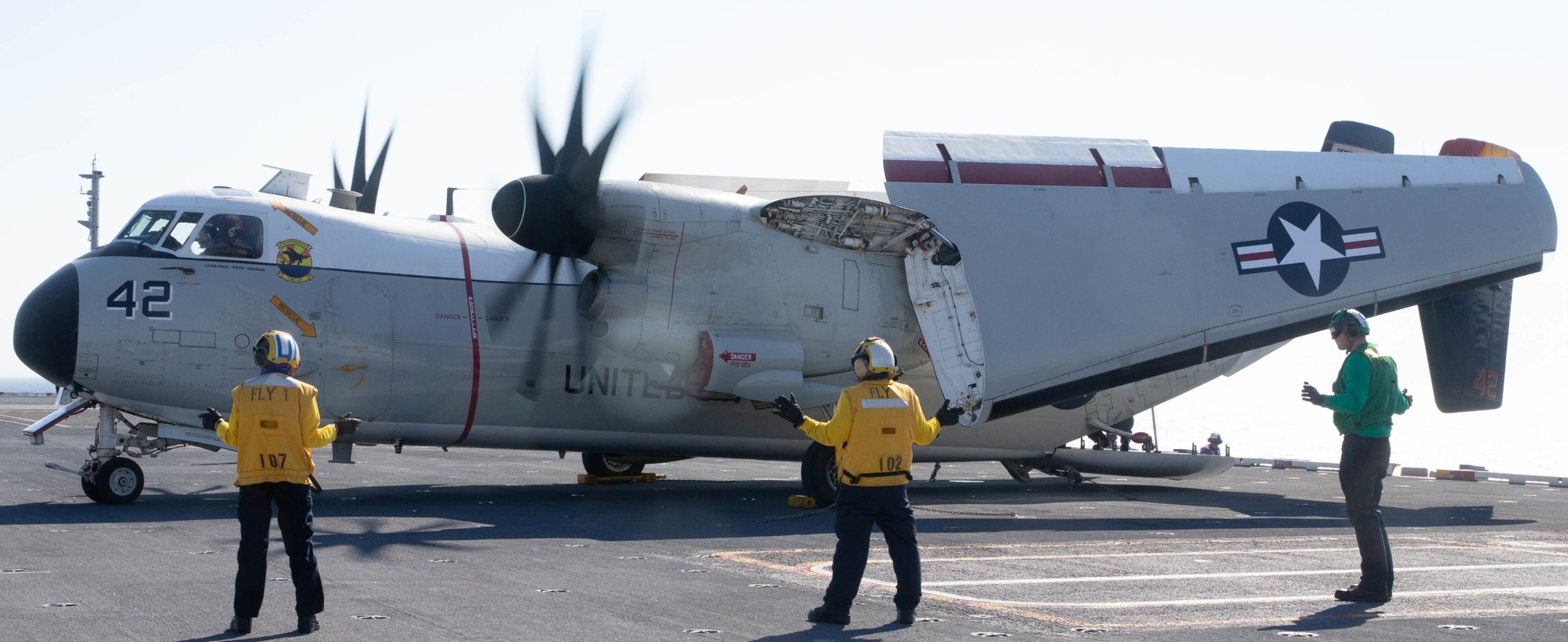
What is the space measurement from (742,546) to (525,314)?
607cm

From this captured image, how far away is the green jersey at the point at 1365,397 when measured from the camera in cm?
921

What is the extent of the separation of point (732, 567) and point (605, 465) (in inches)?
423

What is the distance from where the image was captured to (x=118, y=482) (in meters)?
Result: 15.1

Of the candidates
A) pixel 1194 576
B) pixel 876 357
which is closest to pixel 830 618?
pixel 876 357

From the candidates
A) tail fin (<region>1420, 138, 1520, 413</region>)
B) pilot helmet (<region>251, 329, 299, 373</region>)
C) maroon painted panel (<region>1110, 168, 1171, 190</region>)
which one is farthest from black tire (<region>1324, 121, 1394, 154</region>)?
pilot helmet (<region>251, 329, 299, 373</region>)

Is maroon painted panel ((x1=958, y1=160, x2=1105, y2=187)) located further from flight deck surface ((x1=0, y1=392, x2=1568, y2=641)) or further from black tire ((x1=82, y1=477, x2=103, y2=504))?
black tire ((x1=82, y1=477, x2=103, y2=504))

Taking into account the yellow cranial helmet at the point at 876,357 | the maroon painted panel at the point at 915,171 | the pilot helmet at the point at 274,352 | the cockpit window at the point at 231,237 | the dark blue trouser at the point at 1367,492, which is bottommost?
the dark blue trouser at the point at 1367,492

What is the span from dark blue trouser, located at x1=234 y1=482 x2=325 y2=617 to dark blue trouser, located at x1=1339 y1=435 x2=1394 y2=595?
23.2 feet

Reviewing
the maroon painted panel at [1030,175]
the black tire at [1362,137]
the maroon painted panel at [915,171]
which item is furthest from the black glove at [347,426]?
the black tire at [1362,137]

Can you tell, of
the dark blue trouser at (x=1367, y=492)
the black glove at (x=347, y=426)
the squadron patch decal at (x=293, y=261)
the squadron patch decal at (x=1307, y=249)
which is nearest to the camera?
the black glove at (x=347, y=426)

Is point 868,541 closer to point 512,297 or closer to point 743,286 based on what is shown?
point 743,286

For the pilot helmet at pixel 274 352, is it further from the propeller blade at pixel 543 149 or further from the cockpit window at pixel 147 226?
the cockpit window at pixel 147 226

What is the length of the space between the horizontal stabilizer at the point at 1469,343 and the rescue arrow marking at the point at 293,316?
57.4 feet

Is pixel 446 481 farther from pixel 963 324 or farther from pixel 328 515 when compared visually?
pixel 963 324
